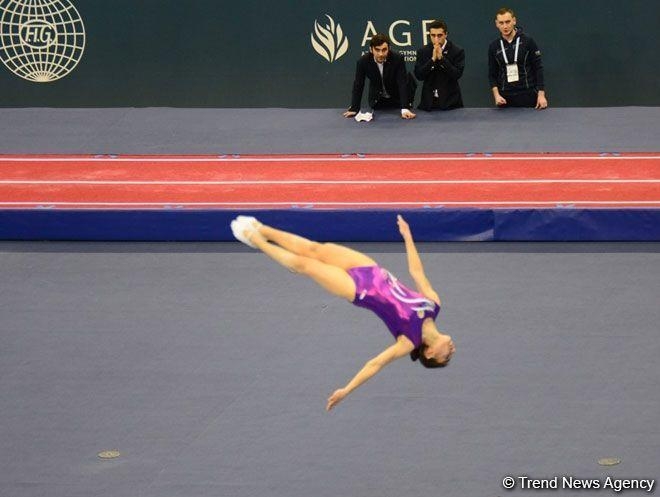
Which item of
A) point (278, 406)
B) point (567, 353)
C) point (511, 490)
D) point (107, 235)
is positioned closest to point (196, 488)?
point (278, 406)

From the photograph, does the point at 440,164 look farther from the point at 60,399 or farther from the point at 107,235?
the point at 60,399

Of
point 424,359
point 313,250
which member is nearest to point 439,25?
point 313,250

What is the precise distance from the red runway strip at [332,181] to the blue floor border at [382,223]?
6.6 inches

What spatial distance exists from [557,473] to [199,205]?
4.11 meters

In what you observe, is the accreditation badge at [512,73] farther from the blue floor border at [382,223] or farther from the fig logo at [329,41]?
the blue floor border at [382,223]

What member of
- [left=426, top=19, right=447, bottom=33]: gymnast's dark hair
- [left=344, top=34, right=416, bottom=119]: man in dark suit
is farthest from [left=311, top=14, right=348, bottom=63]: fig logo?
[left=426, top=19, right=447, bottom=33]: gymnast's dark hair

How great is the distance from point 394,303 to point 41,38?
659 cm

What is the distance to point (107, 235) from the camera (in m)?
9.70

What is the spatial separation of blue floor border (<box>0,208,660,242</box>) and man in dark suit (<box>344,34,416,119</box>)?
223cm

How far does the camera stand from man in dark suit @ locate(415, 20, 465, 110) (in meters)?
11.2

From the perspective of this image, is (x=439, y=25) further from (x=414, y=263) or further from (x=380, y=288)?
(x=380, y=288)

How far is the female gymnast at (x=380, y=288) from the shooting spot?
657cm

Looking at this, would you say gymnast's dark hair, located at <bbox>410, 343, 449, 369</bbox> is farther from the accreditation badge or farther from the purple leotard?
the accreditation badge

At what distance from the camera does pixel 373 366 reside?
6.29 meters
